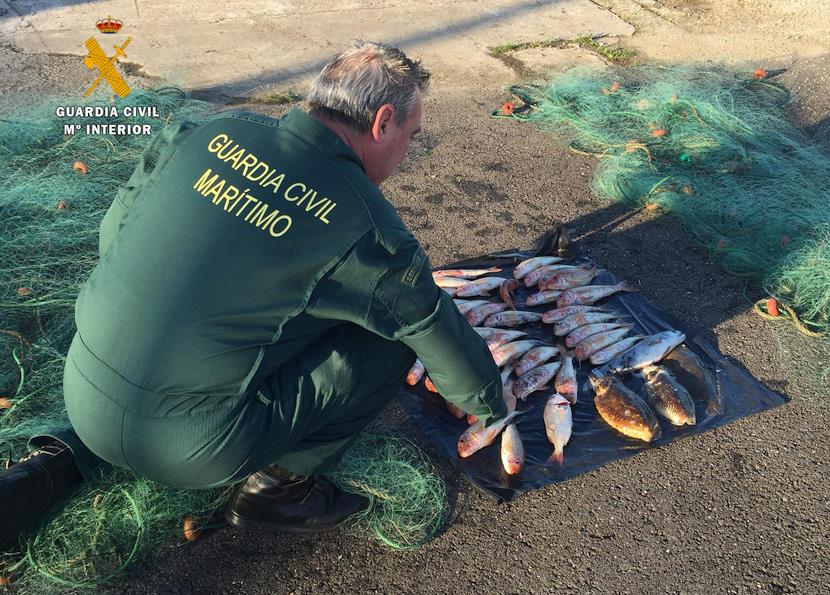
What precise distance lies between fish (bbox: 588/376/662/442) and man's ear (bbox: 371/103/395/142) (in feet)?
6.69

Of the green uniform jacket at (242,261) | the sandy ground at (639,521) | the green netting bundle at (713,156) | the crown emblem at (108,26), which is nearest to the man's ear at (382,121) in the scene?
the green uniform jacket at (242,261)

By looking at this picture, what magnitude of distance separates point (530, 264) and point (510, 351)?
0.84 m

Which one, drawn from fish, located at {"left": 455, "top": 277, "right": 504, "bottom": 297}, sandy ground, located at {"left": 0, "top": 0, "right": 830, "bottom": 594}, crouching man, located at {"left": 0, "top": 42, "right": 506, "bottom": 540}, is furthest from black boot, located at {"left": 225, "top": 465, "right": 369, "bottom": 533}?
fish, located at {"left": 455, "top": 277, "right": 504, "bottom": 297}

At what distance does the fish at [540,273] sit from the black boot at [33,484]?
280 centimetres

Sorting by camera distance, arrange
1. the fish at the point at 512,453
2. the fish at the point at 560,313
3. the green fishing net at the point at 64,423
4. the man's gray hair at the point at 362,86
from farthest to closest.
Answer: the fish at the point at 560,313 → the fish at the point at 512,453 → the green fishing net at the point at 64,423 → the man's gray hair at the point at 362,86

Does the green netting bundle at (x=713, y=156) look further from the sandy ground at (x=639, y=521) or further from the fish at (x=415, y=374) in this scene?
the fish at (x=415, y=374)

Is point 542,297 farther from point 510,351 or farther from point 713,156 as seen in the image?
point 713,156

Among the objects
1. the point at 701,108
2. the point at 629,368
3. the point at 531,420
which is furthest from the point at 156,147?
the point at 701,108

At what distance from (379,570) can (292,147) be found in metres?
1.85

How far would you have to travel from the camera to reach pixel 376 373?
278 centimetres

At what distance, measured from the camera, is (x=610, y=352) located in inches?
159

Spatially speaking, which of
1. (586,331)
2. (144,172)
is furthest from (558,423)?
(144,172)

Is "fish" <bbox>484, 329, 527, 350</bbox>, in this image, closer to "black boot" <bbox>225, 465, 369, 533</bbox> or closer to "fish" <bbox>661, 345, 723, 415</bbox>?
"fish" <bbox>661, 345, 723, 415</bbox>

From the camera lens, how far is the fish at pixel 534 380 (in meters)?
3.79
